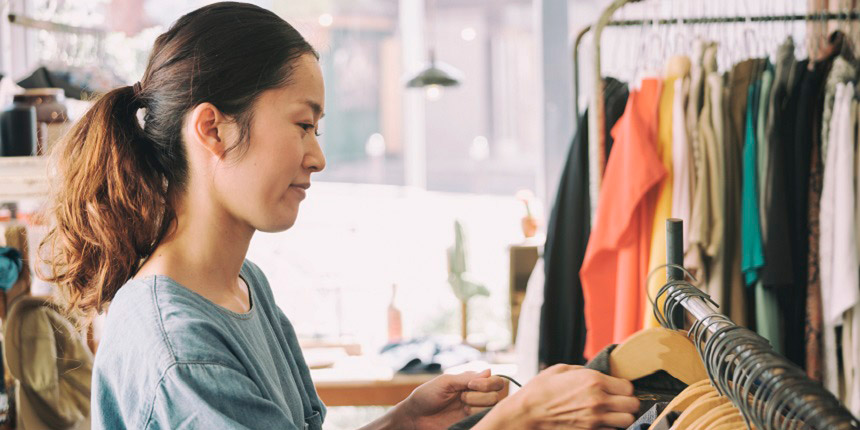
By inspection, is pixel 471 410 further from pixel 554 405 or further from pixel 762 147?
pixel 762 147

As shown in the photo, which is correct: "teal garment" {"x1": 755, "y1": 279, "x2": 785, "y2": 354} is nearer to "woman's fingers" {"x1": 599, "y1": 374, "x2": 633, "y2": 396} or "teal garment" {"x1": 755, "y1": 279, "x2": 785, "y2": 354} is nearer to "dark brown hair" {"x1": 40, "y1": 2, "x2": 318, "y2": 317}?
"woman's fingers" {"x1": 599, "y1": 374, "x2": 633, "y2": 396}

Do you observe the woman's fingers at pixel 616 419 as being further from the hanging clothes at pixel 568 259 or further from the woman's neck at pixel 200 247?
the hanging clothes at pixel 568 259

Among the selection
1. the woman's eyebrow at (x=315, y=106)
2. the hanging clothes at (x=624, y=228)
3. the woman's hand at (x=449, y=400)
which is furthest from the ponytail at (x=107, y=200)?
the hanging clothes at (x=624, y=228)

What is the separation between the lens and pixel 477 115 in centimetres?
455

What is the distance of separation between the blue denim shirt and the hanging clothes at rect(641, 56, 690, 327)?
137 cm

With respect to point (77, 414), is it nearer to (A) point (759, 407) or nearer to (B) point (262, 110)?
(B) point (262, 110)

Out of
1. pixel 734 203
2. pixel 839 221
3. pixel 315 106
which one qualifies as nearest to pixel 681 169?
pixel 734 203

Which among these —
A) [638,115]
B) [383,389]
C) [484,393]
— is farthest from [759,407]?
[383,389]

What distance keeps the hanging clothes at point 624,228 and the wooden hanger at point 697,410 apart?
125 cm

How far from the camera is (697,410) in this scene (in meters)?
0.98

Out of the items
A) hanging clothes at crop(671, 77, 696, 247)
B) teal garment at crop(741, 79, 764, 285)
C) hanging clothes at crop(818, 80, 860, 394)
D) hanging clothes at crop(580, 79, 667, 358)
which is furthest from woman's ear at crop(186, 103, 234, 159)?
hanging clothes at crop(818, 80, 860, 394)

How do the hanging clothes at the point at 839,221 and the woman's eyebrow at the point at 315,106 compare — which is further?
the hanging clothes at the point at 839,221

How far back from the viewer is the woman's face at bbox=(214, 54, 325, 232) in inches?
43.7

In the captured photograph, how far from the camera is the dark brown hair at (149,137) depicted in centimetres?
112
